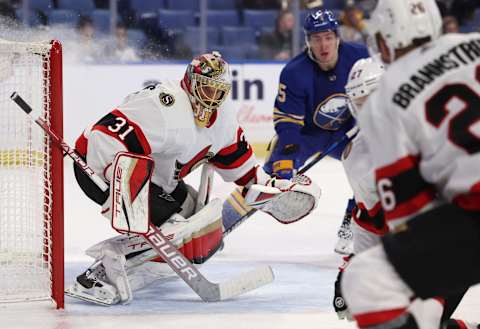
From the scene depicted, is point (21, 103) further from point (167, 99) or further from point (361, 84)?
point (361, 84)

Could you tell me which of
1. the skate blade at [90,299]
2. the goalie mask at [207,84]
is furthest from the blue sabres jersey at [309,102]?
the skate blade at [90,299]

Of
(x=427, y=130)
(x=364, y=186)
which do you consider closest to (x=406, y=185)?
(x=427, y=130)

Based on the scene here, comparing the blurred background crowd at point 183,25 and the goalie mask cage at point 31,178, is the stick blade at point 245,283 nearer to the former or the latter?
the goalie mask cage at point 31,178

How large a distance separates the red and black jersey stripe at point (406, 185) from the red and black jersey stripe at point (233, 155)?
5.70 ft

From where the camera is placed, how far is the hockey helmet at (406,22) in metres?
2.10

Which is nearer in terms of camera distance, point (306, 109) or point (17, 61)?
point (17, 61)

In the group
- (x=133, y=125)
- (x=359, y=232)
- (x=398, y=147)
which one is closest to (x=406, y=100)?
(x=398, y=147)

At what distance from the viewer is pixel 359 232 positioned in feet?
8.69

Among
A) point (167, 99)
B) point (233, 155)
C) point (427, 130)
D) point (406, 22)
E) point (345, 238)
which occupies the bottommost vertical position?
point (345, 238)

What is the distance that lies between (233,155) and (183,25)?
4044mm

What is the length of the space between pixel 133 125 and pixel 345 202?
2391mm

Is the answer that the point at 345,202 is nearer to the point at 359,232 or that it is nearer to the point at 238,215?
the point at 238,215

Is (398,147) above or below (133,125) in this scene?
above

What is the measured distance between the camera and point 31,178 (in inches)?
133
